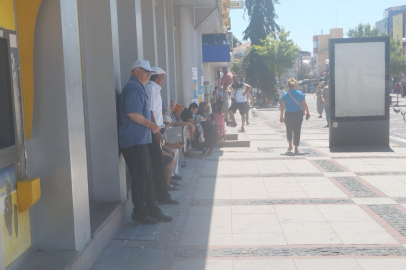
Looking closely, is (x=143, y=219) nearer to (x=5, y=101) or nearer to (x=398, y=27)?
(x=5, y=101)

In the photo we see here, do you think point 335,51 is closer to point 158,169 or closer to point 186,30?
point 186,30

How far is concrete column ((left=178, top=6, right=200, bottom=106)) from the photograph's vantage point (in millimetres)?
14172

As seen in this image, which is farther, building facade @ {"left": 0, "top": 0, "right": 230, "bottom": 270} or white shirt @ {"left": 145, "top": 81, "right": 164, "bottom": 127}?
white shirt @ {"left": 145, "top": 81, "right": 164, "bottom": 127}

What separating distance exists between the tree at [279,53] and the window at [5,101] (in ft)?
148

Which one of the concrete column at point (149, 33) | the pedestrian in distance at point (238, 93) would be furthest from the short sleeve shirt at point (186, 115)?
the pedestrian in distance at point (238, 93)

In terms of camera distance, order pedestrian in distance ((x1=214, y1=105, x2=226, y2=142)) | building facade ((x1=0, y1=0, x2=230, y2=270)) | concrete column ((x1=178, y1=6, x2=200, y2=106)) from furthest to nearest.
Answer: concrete column ((x1=178, y1=6, x2=200, y2=106)), pedestrian in distance ((x1=214, y1=105, x2=226, y2=142)), building facade ((x1=0, y1=0, x2=230, y2=270))

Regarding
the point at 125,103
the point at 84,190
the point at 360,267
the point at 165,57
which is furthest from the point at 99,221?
the point at 165,57

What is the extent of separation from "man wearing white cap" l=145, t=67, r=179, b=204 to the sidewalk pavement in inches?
13.6

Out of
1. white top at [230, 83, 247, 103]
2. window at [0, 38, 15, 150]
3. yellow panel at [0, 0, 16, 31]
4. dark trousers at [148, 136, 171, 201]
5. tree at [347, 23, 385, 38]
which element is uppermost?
tree at [347, 23, 385, 38]

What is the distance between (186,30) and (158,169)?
8.04 m

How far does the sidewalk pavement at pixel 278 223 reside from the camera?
487 centimetres

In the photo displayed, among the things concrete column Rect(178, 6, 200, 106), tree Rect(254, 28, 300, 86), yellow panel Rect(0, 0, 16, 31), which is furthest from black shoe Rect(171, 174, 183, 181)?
tree Rect(254, 28, 300, 86)

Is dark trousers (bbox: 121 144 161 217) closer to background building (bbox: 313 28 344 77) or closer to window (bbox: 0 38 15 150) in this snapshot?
window (bbox: 0 38 15 150)

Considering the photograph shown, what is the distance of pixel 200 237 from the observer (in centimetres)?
564
